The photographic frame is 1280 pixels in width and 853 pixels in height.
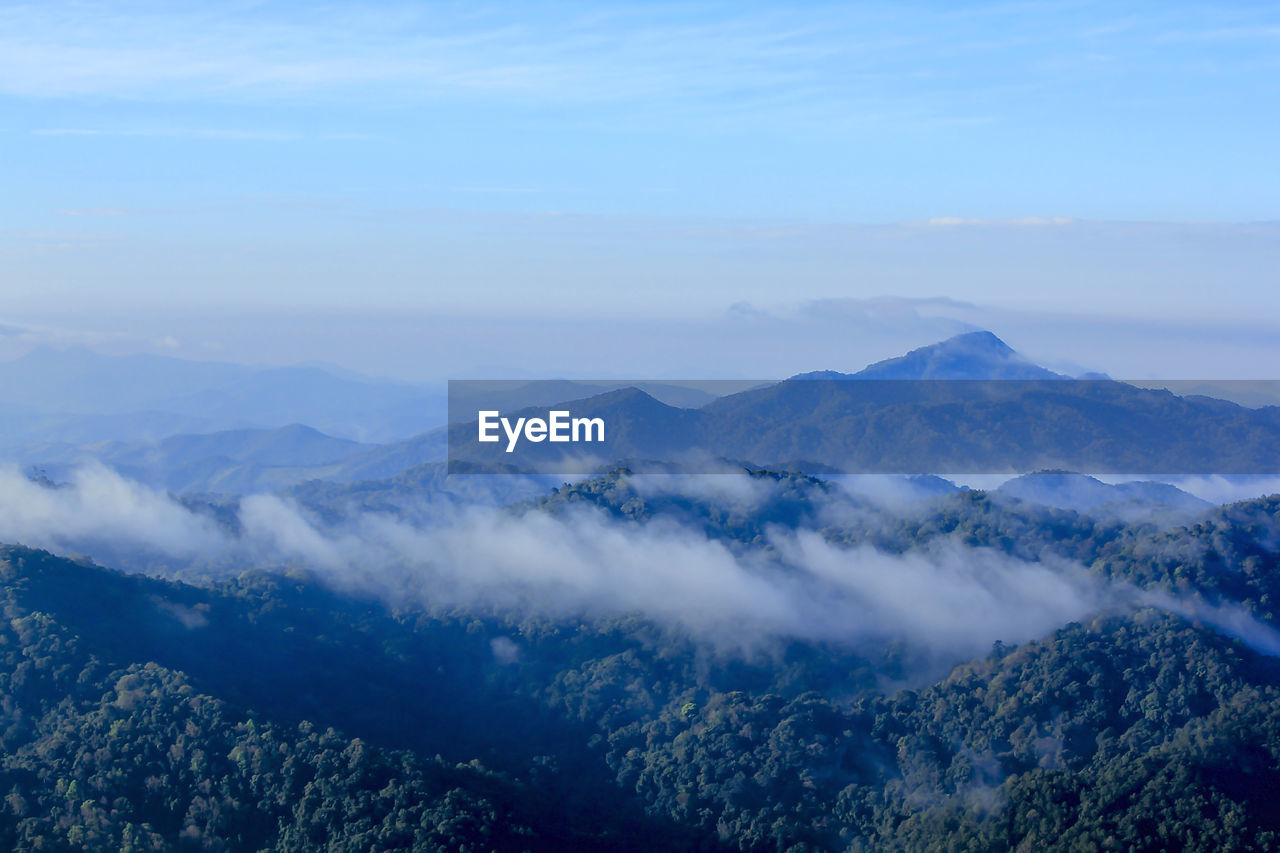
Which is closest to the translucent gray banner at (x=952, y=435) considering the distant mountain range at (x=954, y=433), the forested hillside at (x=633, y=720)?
the distant mountain range at (x=954, y=433)

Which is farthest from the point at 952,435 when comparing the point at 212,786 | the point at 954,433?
the point at 212,786

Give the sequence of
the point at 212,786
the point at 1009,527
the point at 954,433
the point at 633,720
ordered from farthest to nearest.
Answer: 1. the point at 954,433
2. the point at 1009,527
3. the point at 633,720
4. the point at 212,786

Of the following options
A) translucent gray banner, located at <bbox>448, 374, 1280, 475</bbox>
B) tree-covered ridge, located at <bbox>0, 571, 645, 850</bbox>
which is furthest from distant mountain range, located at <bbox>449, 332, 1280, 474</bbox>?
tree-covered ridge, located at <bbox>0, 571, 645, 850</bbox>

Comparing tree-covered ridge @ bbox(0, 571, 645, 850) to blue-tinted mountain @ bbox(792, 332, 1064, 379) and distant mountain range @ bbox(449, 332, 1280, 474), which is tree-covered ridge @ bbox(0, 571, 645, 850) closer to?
distant mountain range @ bbox(449, 332, 1280, 474)

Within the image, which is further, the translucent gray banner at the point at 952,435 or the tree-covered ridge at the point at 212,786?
the translucent gray banner at the point at 952,435

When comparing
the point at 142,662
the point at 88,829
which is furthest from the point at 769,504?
the point at 88,829

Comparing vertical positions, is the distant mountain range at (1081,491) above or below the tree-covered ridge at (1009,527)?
below

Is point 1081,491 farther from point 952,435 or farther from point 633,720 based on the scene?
point 633,720

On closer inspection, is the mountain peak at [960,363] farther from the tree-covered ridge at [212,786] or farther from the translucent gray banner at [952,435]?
the tree-covered ridge at [212,786]

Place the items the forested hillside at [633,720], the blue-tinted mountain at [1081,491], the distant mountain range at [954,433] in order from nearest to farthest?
the forested hillside at [633,720] < the blue-tinted mountain at [1081,491] < the distant mountain range at [954,433]

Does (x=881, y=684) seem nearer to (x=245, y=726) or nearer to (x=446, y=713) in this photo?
(x=446, y=713)

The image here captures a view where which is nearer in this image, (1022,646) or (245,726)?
(245,726)
